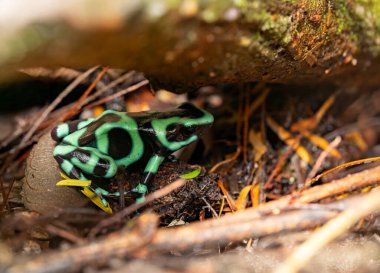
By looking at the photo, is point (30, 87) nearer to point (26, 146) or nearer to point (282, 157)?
point (26, 146)

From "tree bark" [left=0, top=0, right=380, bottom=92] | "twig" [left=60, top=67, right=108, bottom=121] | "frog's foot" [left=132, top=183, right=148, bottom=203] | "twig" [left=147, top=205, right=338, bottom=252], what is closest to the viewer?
"tree bark" [left=0, top=0, right=380, bottom=92]

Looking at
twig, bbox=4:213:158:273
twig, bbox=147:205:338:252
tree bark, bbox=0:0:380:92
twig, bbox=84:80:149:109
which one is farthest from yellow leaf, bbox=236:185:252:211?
twig, bbox=4:213:158:273

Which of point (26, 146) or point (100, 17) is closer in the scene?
point (100, 17)

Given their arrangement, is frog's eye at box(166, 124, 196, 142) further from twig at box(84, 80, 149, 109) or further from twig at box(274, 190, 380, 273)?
twig at box(274, 190, 380, 273)

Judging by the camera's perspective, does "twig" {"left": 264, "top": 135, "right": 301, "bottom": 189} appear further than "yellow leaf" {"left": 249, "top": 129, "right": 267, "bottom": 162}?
No

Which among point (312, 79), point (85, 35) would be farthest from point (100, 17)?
point (312, 79)

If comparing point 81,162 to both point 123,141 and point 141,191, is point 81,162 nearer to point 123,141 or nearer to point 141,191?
point 123,141

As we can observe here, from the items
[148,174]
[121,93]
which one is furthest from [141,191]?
[121,93]

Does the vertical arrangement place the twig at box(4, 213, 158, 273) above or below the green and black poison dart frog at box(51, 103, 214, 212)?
above

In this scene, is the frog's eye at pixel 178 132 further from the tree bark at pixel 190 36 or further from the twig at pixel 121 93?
the twig at pixel 121 93

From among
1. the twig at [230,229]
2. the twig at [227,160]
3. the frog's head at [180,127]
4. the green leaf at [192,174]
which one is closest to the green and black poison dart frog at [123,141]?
the frog's head at [180,127]
